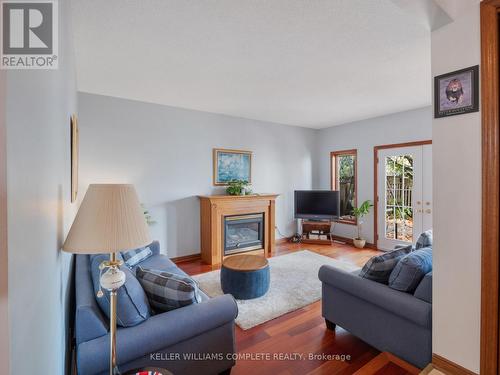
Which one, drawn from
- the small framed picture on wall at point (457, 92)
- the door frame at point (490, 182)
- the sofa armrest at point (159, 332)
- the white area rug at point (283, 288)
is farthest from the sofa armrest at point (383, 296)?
the small framed picture on wall at point (457, 92)

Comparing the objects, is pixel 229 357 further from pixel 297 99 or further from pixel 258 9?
pixel 297 99

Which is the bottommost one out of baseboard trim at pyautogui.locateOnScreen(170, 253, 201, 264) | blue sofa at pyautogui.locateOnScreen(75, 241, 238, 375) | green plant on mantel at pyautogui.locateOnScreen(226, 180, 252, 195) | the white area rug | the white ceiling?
the white area rug

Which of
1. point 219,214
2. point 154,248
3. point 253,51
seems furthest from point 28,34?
point 219,214

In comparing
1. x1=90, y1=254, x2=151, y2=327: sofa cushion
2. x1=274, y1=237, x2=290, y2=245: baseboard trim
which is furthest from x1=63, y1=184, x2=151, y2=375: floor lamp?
x1=274, y1=237, x2=290, y2=245: baseboard trim

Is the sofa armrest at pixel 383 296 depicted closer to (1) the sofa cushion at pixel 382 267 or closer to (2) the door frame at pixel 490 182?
(1) the sofa cushion at pixel 382 267

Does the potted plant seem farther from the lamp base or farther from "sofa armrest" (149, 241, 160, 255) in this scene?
the lamp base

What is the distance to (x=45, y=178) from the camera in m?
0.85

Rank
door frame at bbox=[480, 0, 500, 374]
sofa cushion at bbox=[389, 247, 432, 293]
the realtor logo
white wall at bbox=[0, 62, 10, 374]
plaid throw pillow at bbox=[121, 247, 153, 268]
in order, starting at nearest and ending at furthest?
white wall at bbox=[0, 62, 10, 374] → the realtor logo → door frame at bbox=[480, 0, 500, 374] → sofa cushion at bbox=[389, 247, 432, 293] → plaid throw pillow at bbox=[121, 247, 153, 268]

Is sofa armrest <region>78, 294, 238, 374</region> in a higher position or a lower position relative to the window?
lower

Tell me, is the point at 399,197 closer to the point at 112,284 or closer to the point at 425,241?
the point at 425,241

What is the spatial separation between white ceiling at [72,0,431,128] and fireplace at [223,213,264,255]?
2.05 m

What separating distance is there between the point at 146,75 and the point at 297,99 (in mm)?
2167

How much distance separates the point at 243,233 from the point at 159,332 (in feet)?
11.1

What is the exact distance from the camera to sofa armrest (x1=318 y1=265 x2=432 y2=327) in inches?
67.0
